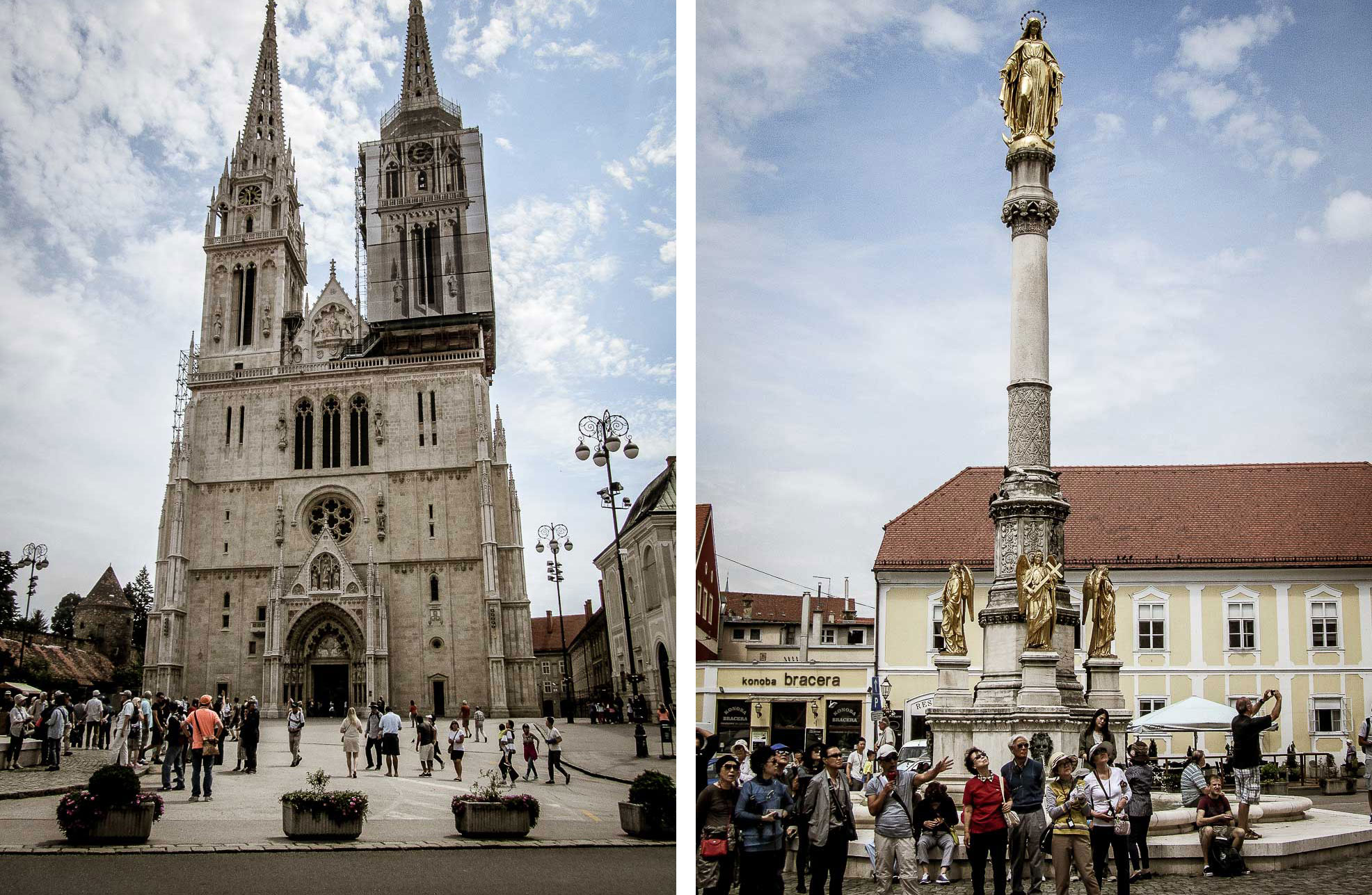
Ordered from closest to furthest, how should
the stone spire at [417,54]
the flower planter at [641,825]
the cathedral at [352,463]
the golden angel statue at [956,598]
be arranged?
the flower planter at [641,825], the stone spire at [417,54], the golden angel statue at [956,598], the cathedral at [352,463]

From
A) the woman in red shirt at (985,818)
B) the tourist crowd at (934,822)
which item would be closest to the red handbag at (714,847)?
the tourist crowd at (934,822)

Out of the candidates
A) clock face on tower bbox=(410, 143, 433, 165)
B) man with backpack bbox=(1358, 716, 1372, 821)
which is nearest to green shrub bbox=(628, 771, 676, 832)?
man with backpack bbox=(1358, 716, 1372, 821)

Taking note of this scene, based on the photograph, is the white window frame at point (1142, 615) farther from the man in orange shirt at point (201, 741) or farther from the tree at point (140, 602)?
the tree at point (140, 602)

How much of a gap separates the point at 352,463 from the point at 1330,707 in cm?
849

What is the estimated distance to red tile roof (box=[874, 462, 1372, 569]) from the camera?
965 centimetres

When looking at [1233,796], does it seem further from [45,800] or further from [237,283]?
[237,283]

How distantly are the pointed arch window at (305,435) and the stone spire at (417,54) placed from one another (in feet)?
13.1

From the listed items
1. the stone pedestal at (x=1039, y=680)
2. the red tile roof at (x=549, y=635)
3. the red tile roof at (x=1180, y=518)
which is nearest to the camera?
the stone pedestal at (x=1039, y=680)

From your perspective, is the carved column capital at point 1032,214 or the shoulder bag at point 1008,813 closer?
the shoulder bag at point 1008,813

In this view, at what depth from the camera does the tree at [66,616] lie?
28.2 ft

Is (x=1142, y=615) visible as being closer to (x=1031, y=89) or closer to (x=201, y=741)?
(x=1031, y=89)

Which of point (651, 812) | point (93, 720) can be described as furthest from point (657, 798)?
point (93, 720)

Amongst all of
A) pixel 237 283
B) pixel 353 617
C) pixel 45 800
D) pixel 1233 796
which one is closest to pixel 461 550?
pixel 353 617

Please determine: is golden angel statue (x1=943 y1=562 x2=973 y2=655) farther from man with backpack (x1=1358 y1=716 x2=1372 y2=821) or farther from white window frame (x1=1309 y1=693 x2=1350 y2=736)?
man with backpack (x1=1358 y1=716 x2=1372 y2=821)
